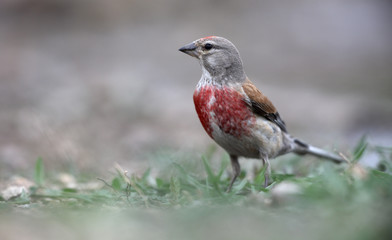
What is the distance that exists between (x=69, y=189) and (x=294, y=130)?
5.12 m

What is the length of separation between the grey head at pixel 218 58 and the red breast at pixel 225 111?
0.67 ft

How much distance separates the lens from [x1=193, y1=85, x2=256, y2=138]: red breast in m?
4.25

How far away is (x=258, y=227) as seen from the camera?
8.44ft

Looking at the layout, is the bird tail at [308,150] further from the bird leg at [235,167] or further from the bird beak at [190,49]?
the bird beak at [190,49]

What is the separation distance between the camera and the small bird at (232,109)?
4.28 metres

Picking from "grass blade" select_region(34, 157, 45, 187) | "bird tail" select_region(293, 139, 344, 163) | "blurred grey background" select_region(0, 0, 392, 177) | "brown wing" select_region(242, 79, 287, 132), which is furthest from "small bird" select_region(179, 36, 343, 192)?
"grass blade" select_region(34, 157, 45, 187)

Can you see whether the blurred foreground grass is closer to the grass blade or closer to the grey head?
the grass blade

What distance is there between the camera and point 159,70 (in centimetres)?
1243

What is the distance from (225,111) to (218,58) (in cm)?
57

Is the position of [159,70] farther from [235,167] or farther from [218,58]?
[235,167]

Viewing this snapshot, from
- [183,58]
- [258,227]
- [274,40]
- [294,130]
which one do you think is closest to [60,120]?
[294,130]

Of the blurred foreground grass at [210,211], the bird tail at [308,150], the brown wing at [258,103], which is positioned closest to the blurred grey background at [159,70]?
the bird tail at [308,150]

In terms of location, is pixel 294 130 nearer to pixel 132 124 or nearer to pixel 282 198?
pixel 132 124

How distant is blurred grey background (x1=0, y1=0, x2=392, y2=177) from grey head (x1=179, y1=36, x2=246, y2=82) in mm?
1284
